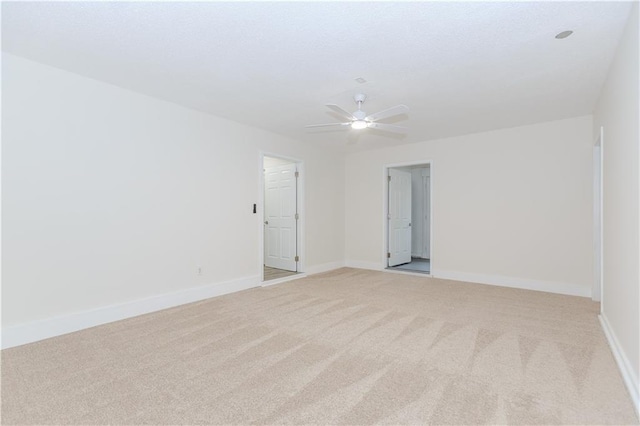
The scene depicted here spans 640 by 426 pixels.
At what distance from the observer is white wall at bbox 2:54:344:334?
291 cm

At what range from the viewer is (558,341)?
2932 millimetres

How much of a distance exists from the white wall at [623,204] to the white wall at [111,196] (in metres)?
4.19

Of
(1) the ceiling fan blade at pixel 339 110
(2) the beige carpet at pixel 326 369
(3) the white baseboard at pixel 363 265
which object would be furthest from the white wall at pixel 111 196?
(3) the white baseboard at pixel 363 265

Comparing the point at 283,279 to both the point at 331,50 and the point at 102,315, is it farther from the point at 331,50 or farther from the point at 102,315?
the point at 331,50

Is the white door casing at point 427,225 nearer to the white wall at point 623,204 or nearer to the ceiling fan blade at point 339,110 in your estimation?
the white wall at point 623,204

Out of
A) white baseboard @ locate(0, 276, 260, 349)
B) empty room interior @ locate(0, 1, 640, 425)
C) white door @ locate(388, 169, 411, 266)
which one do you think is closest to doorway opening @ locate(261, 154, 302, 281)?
empty room interior @ locate(0, 1, 640, 425)

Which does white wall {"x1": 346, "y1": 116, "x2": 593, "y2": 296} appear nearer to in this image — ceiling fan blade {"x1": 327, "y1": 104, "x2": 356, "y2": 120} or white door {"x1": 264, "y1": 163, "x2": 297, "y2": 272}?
white door {"x1": 264, "y1": 163, "x2": 297, "y2": 272}

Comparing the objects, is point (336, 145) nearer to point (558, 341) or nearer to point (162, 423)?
point (558, 341)

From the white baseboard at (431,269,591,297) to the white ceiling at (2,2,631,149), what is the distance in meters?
2.49

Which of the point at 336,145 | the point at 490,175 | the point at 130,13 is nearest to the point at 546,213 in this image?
the point at 490,175

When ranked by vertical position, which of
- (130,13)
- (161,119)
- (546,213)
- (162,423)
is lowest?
(162,423)

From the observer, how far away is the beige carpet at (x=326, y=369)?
1.92 metres

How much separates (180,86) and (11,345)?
2831mm

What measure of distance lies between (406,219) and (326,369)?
17.6 ft
